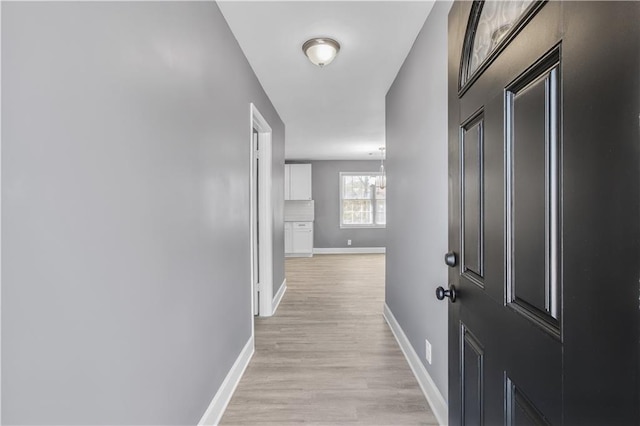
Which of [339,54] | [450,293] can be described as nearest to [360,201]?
[339,54]

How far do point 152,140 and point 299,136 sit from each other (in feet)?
14.9

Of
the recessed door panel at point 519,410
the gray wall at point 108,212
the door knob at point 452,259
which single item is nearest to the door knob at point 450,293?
the door knob at point 452,259

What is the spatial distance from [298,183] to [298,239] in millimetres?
1400

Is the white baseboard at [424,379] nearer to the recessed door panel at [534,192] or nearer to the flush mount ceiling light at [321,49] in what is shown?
the recessed door panel at [534,192]

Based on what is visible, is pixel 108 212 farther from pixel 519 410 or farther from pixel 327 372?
pixel 327 372

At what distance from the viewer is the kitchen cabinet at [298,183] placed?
8.21 metres

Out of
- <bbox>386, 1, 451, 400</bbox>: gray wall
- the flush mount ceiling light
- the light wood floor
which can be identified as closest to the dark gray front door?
<bbox>386, 1, 451, 400</bbox>: gray wall

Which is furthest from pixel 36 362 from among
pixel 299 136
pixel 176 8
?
pixel 299 136

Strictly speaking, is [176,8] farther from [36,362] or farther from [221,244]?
[36,362]

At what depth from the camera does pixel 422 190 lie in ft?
7.29

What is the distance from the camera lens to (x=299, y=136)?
564 cm

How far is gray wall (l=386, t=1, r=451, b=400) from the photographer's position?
1.86 metres

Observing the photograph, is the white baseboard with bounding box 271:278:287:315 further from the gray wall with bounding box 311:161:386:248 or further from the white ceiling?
the gray wall with bounding box 311:161:386:248

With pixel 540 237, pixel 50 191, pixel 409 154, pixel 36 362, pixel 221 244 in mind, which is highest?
pixel 409 154
